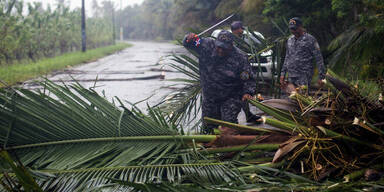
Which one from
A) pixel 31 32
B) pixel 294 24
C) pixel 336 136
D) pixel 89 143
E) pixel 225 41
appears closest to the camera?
pixel 336 136

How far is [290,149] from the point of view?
6.70ft

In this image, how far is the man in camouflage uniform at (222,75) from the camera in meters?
4.07

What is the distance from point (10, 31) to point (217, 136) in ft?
57.2

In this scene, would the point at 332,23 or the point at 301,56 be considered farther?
the point at 332,23

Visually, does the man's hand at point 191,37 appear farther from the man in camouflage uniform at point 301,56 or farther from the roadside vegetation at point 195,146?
the man in camouflage uniform at point 301,56

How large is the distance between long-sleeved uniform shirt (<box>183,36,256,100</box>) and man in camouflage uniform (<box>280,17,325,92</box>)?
1360mm

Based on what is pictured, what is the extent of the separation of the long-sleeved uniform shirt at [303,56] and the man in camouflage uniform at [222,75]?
54.4 inches

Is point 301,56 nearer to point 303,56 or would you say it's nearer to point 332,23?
point 303,56

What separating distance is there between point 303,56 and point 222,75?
5.83 ft

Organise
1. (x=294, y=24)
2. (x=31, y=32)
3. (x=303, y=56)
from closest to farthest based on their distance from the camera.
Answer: (x=294, y=24) < (x=303, y=56) < (x=31, y=32)

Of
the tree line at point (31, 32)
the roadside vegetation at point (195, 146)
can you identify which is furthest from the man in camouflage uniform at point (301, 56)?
the tree line at point (31, 32)

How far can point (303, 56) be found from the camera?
219 inches

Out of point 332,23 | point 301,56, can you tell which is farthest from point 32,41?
point 301,56

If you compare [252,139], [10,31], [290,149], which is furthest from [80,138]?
[10,31]
